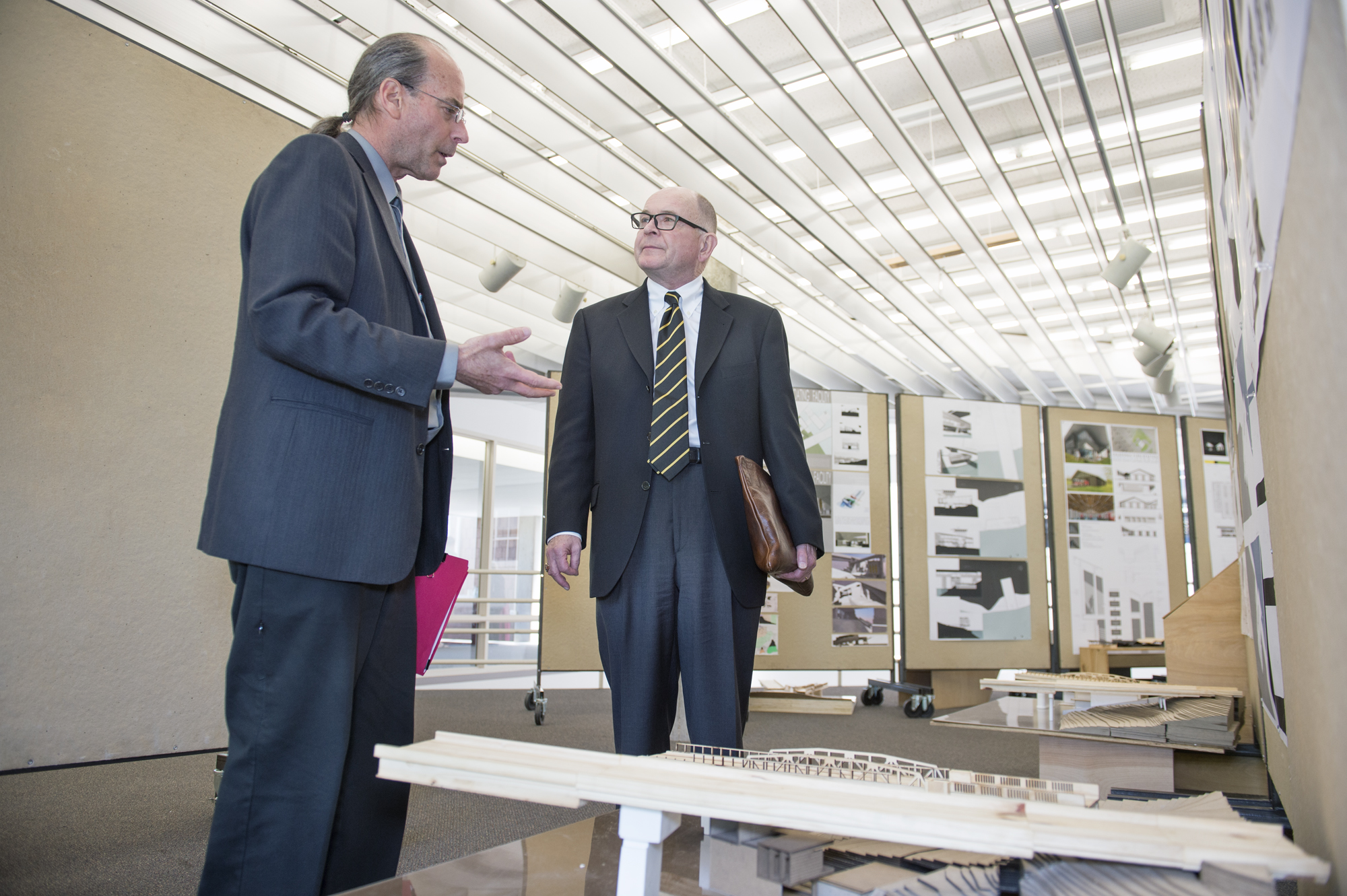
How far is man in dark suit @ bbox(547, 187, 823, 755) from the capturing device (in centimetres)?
166

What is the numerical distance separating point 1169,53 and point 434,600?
451 cm

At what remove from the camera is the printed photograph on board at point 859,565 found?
5.59m

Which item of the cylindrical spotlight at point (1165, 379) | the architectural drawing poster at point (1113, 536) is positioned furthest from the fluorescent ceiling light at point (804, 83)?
the cylindrical spotlight at point (1165, 379)

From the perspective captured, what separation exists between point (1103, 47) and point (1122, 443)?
325cm

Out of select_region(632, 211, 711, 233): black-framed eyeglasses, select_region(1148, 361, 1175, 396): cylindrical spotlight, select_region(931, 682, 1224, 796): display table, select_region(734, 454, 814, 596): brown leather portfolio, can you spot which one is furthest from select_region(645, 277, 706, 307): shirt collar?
select_region(1148, 361, 1175, 396): cylindrical spotlight

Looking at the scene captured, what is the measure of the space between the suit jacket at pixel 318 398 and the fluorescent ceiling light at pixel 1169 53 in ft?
14.3

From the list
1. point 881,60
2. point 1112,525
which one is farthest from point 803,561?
point 1112,525

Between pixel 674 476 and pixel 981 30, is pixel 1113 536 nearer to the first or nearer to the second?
pixel 981 30

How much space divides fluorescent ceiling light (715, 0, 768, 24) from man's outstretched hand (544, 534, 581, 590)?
285 centimetres

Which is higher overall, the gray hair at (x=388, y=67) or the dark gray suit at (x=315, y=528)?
the gray hair at (x=388, y=67)

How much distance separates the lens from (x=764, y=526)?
168 cm

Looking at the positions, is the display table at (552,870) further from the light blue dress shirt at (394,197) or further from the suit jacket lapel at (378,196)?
the suit jacket lapel at (378,196)

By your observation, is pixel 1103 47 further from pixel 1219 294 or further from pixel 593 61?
pixel 593 61

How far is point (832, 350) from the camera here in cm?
813
